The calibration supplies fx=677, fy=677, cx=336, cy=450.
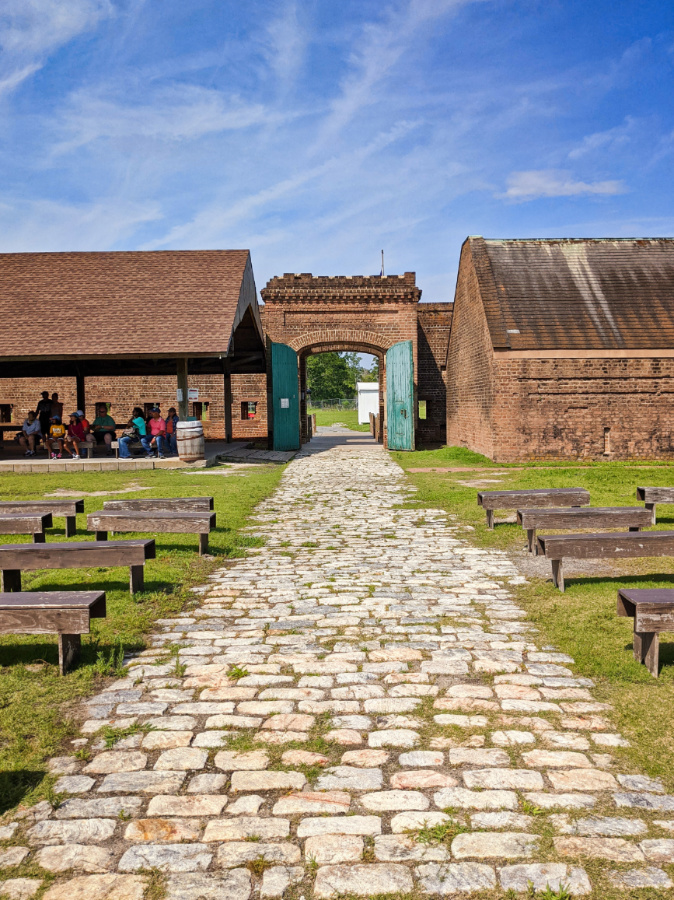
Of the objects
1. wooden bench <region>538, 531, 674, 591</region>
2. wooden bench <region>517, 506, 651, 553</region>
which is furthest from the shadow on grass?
wooden bench <region>517, 506, 651, 553</region>

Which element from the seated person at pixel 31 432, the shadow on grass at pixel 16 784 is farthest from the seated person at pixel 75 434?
the shadow on grass at pixel 16 784

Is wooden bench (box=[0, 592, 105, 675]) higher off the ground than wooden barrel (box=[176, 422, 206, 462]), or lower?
lower

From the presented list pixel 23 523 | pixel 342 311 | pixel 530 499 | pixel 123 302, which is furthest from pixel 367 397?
pixel 23 523

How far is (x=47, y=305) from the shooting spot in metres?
17.8

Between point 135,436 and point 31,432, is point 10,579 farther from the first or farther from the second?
point 31,432

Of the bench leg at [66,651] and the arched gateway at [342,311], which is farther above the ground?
the arched gateway at [342,311]

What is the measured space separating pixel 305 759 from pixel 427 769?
21.1 inches

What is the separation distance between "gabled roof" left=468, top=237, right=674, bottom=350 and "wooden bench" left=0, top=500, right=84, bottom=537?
1212 cm

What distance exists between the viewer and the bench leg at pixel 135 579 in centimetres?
553

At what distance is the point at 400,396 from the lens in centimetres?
2223

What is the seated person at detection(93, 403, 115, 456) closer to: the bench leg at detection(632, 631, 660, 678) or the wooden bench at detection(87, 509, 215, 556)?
the wooden bench at detection(87, 509, 215, 556)

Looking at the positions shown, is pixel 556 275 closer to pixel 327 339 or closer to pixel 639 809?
pixel 327 339

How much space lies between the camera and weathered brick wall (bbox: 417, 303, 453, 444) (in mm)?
26188

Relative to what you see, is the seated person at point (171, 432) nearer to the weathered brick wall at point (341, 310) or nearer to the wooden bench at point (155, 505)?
the weathered brick wall at point (341, 310)
